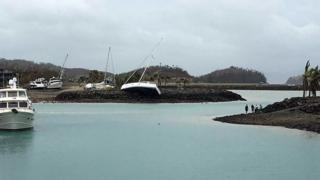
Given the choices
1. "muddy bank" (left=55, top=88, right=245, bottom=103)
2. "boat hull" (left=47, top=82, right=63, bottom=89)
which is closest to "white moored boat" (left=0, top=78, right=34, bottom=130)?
"muddy bank" (left=55, top=88, right=245, bottom=103)

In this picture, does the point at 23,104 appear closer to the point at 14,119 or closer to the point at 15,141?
the point at 14,119

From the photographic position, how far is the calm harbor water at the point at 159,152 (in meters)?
39.8

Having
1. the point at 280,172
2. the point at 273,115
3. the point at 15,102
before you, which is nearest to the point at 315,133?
the point at 273,115

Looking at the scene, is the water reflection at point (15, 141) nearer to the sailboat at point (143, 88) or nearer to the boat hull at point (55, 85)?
the sailboat at point (143, 88)

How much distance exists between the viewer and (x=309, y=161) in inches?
1772

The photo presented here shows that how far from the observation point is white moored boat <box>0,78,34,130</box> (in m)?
64.4

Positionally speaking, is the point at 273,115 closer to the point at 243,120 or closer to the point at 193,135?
the point at 243,120

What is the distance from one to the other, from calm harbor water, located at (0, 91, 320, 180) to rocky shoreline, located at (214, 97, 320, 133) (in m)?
2.29

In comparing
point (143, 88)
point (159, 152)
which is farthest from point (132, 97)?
point (159, 152)

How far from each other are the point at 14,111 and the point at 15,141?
7577 millimetres

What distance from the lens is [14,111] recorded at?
6394cm

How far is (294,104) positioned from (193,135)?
26134mm

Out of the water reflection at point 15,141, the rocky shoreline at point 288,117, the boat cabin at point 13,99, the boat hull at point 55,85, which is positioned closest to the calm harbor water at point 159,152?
the water reflection at point 15,141

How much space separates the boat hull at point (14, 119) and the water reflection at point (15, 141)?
1.05 meters
